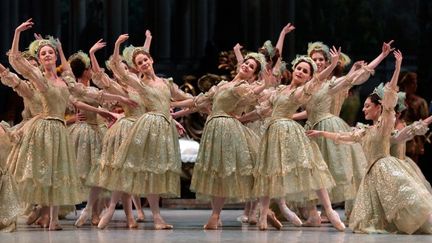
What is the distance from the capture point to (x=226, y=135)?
26.1ft

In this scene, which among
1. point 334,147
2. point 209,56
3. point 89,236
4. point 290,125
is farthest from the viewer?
point 209,56

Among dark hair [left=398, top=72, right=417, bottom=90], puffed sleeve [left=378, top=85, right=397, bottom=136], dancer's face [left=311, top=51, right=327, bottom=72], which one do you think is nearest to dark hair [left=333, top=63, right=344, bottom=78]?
dancer's face [left=311, top=51, right=327, bottom=72]

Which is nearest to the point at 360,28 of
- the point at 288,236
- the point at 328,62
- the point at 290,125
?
the point at 328,62

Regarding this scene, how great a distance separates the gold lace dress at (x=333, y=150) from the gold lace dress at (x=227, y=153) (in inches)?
25.9

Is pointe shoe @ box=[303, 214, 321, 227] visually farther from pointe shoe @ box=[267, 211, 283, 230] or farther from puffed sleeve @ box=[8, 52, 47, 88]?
puffed sleeve @ box=[8, 52, 47, 88]

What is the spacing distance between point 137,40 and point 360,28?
7.31 ft

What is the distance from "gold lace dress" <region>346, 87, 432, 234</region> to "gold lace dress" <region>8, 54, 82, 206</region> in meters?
1.92

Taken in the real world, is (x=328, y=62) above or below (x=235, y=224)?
above

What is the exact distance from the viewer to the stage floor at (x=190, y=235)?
271 inches

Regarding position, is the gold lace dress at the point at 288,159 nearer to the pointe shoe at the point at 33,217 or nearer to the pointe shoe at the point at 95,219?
the pointe shoe at the point at 95,219

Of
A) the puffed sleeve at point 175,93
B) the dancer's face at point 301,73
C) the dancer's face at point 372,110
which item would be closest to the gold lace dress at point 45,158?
the puffed sleeve at point 175,93

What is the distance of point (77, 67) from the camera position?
29.4ft

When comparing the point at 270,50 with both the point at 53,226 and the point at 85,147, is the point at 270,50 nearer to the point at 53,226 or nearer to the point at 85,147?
the point at 85,147

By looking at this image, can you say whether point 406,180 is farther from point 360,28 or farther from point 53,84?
point 360,28
